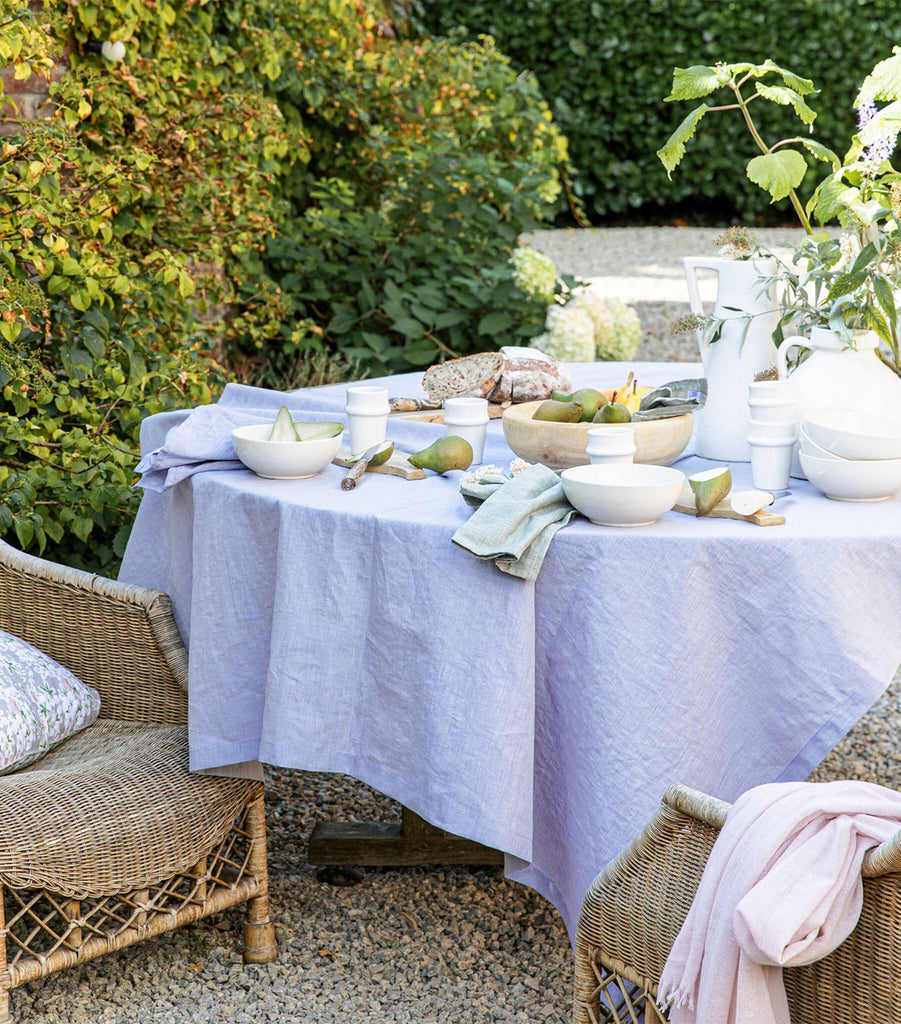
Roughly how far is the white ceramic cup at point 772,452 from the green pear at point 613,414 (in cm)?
20

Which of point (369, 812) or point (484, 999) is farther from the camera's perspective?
point (369, 812)

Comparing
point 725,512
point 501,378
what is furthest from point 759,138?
point 501,378

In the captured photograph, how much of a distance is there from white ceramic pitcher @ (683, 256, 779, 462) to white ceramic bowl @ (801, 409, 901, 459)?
0.71ft

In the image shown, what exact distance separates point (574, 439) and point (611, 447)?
188 millimetres

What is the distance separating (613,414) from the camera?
1.95 m

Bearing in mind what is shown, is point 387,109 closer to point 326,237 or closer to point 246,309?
point 326,237

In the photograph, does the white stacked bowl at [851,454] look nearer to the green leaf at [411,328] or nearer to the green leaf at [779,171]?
the green leaf at [779,171]

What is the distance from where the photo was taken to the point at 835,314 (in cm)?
188

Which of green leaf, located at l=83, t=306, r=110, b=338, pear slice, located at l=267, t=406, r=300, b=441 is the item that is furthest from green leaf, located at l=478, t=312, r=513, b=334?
pear slice, located at l=267, t=406, r=300, b=441

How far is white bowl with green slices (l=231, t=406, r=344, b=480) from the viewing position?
1.98 m

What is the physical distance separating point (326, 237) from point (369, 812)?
10.1 ft

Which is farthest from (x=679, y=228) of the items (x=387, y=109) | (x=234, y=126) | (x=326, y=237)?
(x=234, y=126)

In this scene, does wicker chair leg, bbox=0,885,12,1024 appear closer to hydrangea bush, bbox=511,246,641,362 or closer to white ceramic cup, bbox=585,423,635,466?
white ceramic cup, bbox=585,423,635,466

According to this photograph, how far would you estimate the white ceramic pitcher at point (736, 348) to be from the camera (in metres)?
2.02
